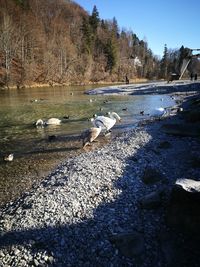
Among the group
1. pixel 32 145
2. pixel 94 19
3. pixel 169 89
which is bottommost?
pixel 32 145

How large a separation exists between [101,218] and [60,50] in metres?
87.1

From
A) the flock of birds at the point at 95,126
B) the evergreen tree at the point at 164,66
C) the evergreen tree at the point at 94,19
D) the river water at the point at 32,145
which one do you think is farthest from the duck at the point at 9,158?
the evergreen tree at the point at 164,66

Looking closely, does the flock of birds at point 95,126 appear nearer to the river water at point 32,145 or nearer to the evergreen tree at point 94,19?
the river water at point 32,145

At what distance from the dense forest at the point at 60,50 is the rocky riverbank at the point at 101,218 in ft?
160

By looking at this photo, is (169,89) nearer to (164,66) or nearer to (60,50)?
(60,50)

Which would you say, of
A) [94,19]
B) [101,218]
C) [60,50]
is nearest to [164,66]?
[94,19]

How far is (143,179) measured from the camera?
32.4 feet

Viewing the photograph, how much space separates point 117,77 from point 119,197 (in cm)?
10266

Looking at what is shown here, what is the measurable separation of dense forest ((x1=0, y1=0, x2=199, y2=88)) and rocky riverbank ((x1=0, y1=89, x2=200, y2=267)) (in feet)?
160

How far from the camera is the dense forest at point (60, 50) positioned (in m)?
70.8

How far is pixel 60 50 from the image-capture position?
88.7m

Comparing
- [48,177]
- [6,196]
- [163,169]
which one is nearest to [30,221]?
[6,196]

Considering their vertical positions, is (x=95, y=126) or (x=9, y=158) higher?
(x=95, y=126)

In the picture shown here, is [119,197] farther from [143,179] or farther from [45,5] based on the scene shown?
[45,5]
